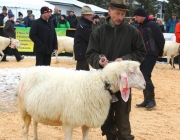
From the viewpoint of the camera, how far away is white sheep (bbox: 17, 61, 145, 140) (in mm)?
4094

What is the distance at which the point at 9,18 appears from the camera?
16.0m

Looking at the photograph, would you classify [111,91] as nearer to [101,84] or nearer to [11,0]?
[101,84]

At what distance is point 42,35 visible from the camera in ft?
26.1

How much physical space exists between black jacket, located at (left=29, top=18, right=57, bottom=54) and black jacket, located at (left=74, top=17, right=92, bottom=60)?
2.15 feet

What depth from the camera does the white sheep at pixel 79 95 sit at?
409 cm

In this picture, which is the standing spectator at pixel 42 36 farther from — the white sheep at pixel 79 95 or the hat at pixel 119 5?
the hat at pixel 119 5

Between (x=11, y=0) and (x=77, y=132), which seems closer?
(x=77, y=132)

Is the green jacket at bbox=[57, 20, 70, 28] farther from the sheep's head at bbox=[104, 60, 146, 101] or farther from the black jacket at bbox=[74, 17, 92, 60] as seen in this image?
the sheep's head at bbox=[104, 60, 146, 101]

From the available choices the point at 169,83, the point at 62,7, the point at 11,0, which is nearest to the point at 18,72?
the point at 169,83

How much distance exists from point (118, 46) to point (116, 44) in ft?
0.12

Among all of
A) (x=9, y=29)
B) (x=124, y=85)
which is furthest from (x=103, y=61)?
(x=9, y=29)

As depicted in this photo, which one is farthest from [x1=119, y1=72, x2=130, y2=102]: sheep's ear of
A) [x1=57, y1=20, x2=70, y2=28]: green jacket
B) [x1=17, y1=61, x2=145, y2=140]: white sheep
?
[x1=57, y1=20, x2=70, y2=28]: green jacket

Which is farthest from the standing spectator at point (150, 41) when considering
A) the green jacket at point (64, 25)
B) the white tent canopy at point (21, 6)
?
the white tent canopy at point (21, 6)

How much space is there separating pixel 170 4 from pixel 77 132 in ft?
111
